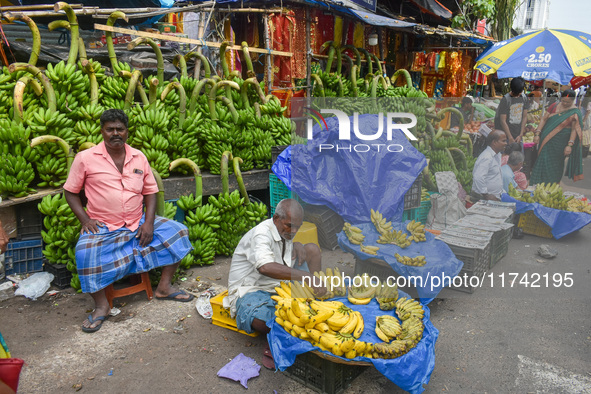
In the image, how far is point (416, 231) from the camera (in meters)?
3.50

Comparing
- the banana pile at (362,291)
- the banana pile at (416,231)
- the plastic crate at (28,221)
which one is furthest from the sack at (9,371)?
the plastic crate at (28,221)

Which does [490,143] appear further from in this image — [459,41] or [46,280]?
[459,41]

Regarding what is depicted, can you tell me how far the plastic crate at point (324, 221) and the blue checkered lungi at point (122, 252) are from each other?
1303mm

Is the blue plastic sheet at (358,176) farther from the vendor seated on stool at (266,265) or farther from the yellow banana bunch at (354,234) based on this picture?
the vendor seated on stool at (266,265)

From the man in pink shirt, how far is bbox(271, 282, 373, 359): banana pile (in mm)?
1474

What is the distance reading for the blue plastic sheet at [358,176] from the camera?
125 inches

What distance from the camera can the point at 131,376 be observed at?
2.83 meters

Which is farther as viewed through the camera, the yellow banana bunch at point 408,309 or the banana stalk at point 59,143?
the banana stalk at point 59,143

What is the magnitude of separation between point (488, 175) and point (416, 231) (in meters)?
1.17

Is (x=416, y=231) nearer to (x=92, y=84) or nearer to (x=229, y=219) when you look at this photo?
(x=229, y=219)

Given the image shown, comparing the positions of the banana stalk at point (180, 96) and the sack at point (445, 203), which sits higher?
the banana stalk at point (180, 96)

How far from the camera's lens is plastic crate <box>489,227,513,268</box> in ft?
13.9

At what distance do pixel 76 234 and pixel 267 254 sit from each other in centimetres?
198

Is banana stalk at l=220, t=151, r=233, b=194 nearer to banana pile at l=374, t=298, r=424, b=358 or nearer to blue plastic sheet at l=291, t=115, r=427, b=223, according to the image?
blue plastic sheet at l=291, t=115, r=427, b=223
